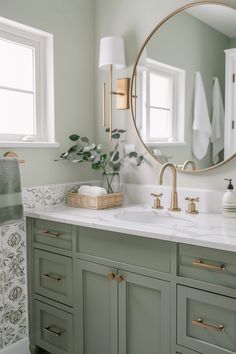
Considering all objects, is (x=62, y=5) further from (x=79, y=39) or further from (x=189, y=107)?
(x=189, y=107)

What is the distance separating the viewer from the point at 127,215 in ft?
6.76

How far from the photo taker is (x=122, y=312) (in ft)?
5.52

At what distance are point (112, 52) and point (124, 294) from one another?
1.44 metres

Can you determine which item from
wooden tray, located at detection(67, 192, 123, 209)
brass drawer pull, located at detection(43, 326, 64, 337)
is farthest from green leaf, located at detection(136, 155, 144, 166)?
brass drawer pull, located at detection(43, 326, 64, 337)

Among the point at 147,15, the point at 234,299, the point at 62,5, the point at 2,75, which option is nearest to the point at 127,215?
the point at 234,299

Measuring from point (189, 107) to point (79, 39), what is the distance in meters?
0.92

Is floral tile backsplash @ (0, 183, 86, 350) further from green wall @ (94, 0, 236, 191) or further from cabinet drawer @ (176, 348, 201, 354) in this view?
cabinet drawer @ (176, 348, 201, 354)

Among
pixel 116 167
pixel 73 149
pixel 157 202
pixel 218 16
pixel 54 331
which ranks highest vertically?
pixel 218 16

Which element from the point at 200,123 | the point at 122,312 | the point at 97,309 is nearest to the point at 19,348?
the point at 97,309

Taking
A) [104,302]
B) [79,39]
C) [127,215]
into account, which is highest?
[79,39]

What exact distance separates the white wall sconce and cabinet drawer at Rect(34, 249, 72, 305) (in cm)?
99

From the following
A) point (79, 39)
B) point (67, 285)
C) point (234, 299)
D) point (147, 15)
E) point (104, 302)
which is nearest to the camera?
point (234, 299)

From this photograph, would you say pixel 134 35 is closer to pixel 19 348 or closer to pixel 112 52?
pixel 112 52

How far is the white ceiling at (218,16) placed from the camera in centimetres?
187
